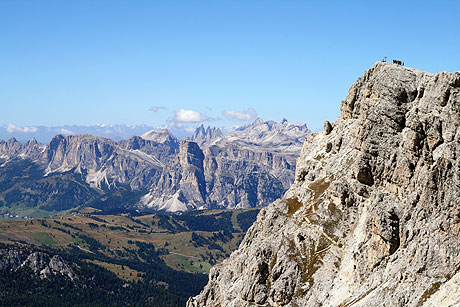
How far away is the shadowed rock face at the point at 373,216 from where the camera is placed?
115938mm

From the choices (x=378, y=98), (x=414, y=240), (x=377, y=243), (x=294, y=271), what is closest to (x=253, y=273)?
(x=294, y=271)

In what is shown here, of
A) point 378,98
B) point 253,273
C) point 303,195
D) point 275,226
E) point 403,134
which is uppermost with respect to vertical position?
point 378,98

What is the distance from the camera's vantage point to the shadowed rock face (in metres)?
116

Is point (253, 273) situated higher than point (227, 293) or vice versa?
point (253, 273)

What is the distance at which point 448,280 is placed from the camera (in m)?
109

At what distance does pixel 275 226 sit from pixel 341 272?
40.1m

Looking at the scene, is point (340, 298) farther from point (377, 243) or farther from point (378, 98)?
point (378, 98)

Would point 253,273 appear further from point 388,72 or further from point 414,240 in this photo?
point 388,72

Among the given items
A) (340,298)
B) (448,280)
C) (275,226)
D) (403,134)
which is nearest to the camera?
(448,280)

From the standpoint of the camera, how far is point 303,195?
17712 cm

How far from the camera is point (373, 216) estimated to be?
132 meters

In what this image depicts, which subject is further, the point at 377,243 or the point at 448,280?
the point at 377,243

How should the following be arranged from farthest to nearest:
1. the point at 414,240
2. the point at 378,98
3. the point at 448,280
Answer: the point at 378,98 < the point at 414,240 < the point at 448,280

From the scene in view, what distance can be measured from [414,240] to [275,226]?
63078 millimetres
